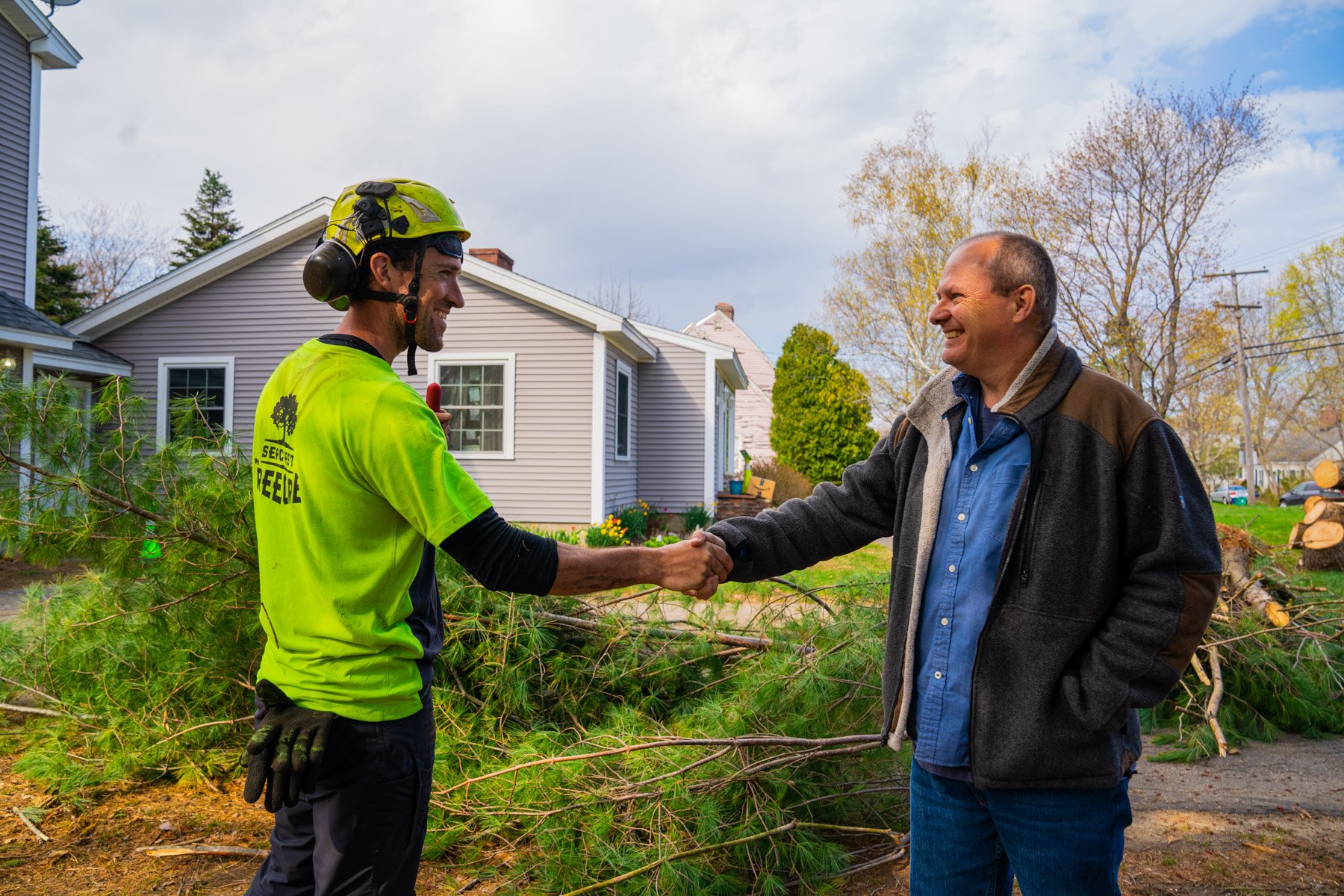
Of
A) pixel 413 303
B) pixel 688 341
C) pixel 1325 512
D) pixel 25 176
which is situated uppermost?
pixel 25 176

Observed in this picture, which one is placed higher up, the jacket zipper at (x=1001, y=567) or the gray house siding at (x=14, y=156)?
the gray house siding at (x=14, y=156)

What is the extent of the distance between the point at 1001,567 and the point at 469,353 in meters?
12.4

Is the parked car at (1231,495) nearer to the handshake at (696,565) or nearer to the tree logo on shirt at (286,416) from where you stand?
the handshake at (696,565)

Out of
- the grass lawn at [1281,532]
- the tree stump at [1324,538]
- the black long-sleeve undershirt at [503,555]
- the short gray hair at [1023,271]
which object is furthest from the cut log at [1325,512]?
the black long-sleeve undershirt at [503,555]

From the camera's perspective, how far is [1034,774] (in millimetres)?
1878

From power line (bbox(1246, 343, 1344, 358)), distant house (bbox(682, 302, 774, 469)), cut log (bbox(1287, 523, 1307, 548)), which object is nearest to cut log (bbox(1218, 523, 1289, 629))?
cut log (bbox(1287, 523, 1307, 548))

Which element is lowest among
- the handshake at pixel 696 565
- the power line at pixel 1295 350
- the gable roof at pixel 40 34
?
the handshake at pixel 696 565

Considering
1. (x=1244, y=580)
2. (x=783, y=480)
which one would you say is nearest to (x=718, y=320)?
(x=783, y=480)

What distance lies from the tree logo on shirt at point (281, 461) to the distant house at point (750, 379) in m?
34.6

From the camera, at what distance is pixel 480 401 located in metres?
13.6

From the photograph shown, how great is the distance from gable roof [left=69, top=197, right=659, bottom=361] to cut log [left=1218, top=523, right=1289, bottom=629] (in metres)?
8.52

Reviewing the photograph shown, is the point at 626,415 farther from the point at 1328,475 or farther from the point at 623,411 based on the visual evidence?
the point at 1328,475

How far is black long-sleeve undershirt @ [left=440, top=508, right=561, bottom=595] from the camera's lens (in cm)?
192

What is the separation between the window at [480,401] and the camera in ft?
44.3
